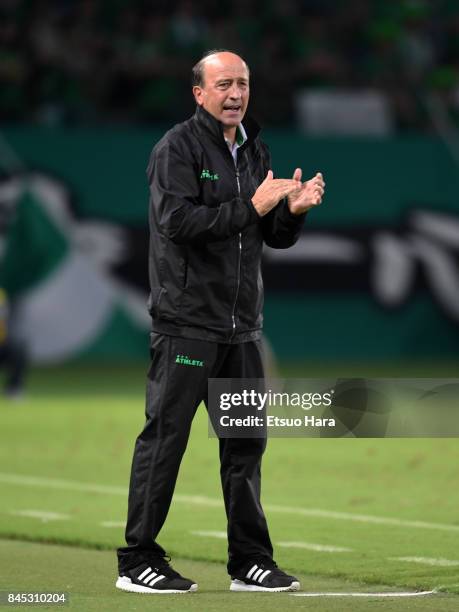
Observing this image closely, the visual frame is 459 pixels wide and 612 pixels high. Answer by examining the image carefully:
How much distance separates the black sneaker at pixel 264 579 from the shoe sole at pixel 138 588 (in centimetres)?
21

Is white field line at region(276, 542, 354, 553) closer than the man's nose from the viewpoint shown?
No

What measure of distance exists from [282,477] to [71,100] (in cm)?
1322

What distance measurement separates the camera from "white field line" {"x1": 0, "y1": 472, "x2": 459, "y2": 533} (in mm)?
9562

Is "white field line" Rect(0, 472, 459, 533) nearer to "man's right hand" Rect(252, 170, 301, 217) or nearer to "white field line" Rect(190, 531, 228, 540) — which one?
"white field line" Rect(190, 531, 228, 540)

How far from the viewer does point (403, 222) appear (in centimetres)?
2483

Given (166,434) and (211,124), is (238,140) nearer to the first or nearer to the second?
(211,124)

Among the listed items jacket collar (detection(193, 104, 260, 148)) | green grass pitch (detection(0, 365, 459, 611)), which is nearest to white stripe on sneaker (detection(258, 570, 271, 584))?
green grass pitch (detection(0, 365, 459, 611))

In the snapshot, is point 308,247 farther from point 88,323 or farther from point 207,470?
point 207,470

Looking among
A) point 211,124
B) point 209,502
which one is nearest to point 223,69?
point 211,124

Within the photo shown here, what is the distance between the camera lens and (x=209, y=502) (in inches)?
424

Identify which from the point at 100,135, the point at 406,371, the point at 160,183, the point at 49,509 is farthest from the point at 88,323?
the point at 160,183

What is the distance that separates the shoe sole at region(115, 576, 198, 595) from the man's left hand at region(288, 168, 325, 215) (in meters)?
1.73

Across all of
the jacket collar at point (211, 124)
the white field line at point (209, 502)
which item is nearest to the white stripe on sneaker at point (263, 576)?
the jacket collar at point (211, 124)

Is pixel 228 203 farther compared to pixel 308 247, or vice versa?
pixel 308 247
